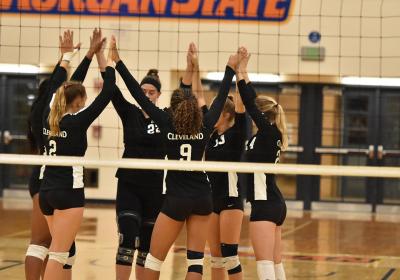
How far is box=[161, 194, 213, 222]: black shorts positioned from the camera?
21.7ft

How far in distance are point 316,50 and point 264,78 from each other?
1276 mm

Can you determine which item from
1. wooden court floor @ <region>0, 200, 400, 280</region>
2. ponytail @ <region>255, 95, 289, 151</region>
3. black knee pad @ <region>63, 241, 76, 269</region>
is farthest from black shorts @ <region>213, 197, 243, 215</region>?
wooden court floor @ <region>0, 200, 400, 280</region>

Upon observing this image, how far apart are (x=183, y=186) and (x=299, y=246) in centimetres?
591

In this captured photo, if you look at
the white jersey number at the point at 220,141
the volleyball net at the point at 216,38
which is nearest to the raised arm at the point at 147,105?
the white jersey number at the point at 220,141

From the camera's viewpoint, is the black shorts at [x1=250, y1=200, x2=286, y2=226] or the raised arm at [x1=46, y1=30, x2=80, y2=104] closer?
the black shorts at [x1=250, y1=200, x2=286, y2=226]

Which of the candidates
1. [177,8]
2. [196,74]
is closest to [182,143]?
[196,74]

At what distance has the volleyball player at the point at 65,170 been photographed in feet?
21.7

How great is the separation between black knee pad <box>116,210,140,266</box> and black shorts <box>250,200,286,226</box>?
98 cm

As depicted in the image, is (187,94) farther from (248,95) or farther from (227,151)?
(227,151)

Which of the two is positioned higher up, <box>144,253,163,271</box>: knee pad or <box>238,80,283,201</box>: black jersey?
<box>238,80,283,201</box>: black jersey

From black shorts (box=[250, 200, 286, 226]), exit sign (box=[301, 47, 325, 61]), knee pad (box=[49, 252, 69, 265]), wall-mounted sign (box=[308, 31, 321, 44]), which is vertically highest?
wall-mounted sign (box=[308, 31, 321, 44])

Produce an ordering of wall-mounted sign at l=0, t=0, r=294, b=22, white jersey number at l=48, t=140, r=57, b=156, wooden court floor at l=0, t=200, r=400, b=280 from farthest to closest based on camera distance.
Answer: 1. wall-mounted sign at l=0, t=0, r=294, b=22
2. wooden court floor at l=0, t=200, r=400, b=280
3. white jersey number at l=48, t=140, r=57, b=156

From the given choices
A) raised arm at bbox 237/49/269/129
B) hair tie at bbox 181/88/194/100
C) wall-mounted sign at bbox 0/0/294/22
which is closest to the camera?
hair tie at bbox 181/88/194/100

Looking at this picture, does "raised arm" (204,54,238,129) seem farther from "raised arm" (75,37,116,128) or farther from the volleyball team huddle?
"raised arm" (75,37,116,128)
